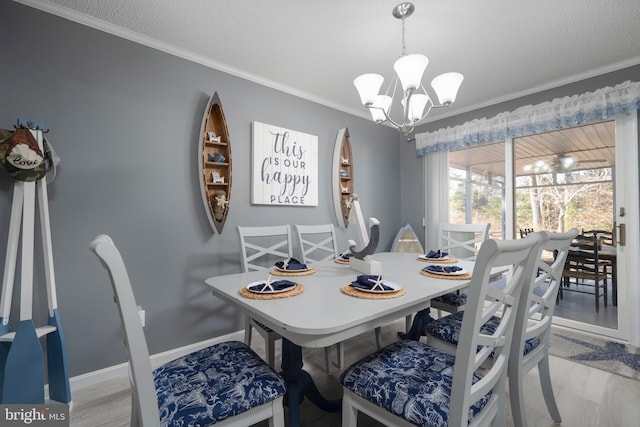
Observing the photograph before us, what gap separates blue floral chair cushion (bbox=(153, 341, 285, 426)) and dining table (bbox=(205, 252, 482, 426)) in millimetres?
187

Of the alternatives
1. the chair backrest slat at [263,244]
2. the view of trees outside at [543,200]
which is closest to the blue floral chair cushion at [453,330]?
the chair backrest slat at [263,244]

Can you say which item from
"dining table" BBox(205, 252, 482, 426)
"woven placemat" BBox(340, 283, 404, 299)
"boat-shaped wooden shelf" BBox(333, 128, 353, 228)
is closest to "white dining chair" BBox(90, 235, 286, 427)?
"dining table" BBox(205, 252, 482, 426)

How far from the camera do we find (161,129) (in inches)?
82.0

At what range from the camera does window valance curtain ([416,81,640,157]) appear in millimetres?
2273

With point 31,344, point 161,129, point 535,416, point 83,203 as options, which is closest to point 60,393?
point 31,344

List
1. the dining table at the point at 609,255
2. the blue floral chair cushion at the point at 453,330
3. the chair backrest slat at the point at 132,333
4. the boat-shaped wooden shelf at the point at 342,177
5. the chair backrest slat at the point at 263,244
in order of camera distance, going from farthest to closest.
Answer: the boat-shaped wooden shelf at the point at 342,177 → the dining table at the point at 609,255 → the chair backrest slat at the point at 263,244 → the blue floral chair cushion at the point at 453,330 → the chair backrest slat at the point at 132,333

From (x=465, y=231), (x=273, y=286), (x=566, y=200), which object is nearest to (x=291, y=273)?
(x=273, y=286)

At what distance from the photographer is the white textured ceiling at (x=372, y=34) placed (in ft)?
5.58

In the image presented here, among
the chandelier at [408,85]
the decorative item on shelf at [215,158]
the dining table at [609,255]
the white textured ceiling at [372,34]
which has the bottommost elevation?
the dining table at [609,255]

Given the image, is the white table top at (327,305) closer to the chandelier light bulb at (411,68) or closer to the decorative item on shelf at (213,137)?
the chandelier light bulb at (411,68)

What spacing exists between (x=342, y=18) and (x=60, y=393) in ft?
9.22

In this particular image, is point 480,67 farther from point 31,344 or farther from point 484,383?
point 31,344

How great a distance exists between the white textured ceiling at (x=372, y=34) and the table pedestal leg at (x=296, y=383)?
1977 mm

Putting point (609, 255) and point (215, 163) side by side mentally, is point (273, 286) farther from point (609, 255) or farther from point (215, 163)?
point (609, 255)
